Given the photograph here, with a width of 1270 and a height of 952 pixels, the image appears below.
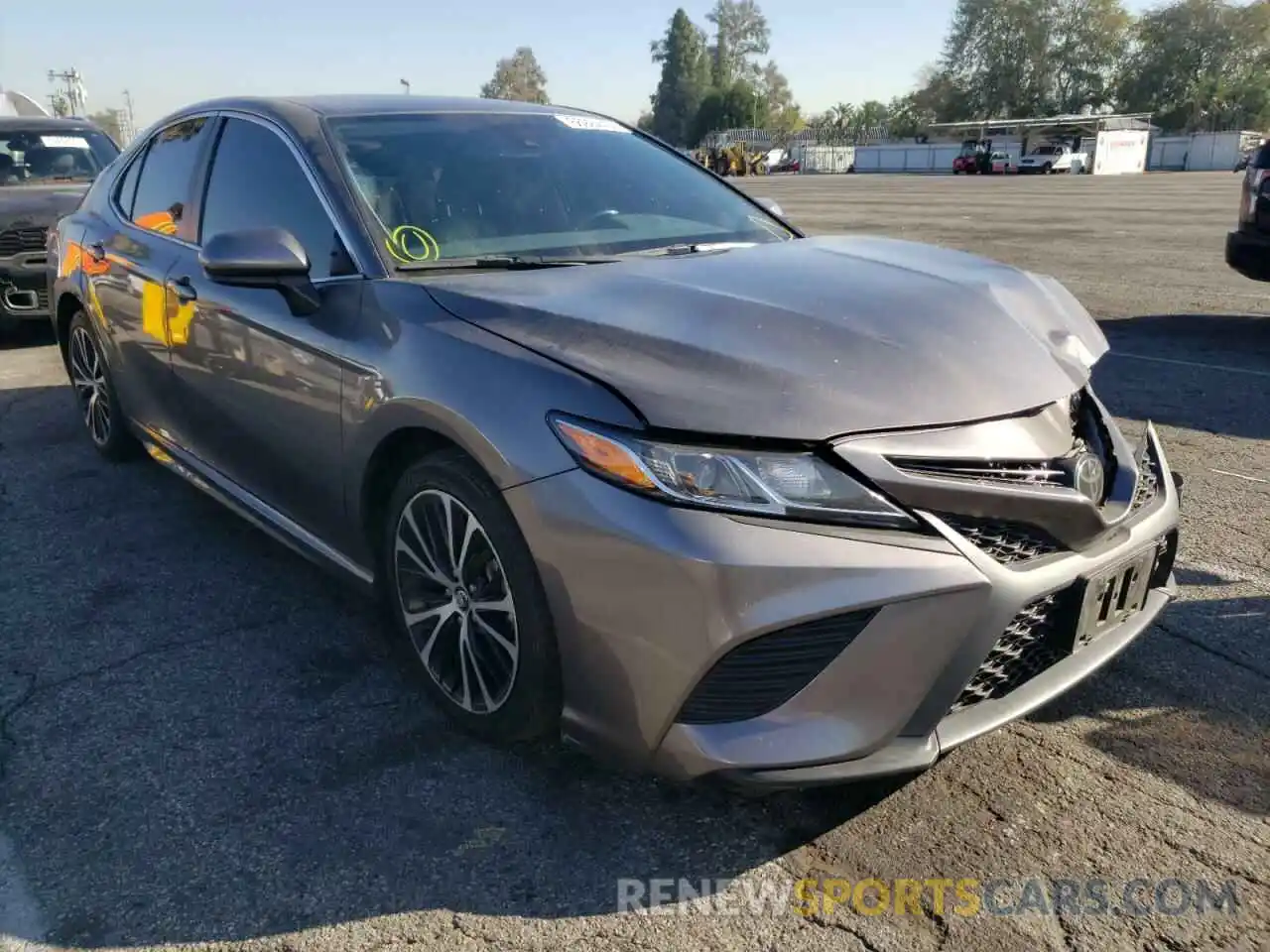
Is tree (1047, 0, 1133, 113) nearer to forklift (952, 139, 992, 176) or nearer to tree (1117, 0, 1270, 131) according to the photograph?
tree (1117, 0, 1270, 131)

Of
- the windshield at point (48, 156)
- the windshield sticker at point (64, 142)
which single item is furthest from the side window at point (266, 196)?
the windshield sticker at point (64, 142)

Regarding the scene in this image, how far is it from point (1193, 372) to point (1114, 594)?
5.20m

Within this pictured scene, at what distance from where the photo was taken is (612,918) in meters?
2.12

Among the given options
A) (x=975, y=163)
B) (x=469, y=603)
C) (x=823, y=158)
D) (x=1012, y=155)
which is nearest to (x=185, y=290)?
(x=469, y=603)

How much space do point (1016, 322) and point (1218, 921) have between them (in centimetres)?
138

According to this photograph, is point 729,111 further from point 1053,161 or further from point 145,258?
point 145,258

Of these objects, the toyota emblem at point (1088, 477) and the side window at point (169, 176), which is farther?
the side window at point (169, 176)

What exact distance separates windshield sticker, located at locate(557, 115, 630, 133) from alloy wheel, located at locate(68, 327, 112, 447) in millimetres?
2510

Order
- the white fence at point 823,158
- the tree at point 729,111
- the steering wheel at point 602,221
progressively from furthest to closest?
the tree at point 729,111, the white fence at point 823,158, the steering wheel at point 602,221

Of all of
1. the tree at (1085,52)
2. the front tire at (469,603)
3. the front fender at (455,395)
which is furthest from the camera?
the tree at (1085,52)

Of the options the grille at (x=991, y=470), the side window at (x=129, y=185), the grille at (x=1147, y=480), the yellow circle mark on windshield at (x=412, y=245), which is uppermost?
the side window at (x=129, y=185)

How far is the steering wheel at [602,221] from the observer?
3.30 meters

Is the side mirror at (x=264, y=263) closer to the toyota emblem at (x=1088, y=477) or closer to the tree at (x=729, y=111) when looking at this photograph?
the toyota emblem at (x=1088, y=477)

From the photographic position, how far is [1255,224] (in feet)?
24.9
